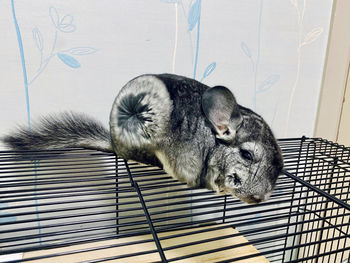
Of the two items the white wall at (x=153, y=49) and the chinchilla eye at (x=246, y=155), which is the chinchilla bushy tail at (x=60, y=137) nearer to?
the white wall at (x=153, y=49)

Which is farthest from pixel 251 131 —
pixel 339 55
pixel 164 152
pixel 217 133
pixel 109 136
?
pixel 339 55

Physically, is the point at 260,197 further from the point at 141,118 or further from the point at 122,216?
the point at 122,216

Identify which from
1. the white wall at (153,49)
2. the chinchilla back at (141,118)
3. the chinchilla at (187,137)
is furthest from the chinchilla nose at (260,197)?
the white wall at (153,49)

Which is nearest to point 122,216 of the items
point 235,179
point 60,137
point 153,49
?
point 60,137

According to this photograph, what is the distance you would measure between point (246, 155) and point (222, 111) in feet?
0.36

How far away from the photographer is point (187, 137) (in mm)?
653

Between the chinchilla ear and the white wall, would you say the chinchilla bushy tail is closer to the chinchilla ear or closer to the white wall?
the white wall

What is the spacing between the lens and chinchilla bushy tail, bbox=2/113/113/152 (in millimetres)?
796

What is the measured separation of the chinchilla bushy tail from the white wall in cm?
11

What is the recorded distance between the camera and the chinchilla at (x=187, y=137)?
0.59 m

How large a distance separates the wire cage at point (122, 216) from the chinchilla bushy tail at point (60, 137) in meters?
0.03

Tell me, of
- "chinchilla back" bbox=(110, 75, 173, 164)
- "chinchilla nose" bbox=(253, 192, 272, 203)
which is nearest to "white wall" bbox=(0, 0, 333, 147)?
"chinchilla back" bbox=(110, 75, 173, 164)

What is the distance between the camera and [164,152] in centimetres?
68

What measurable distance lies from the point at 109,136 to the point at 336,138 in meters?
1.12
